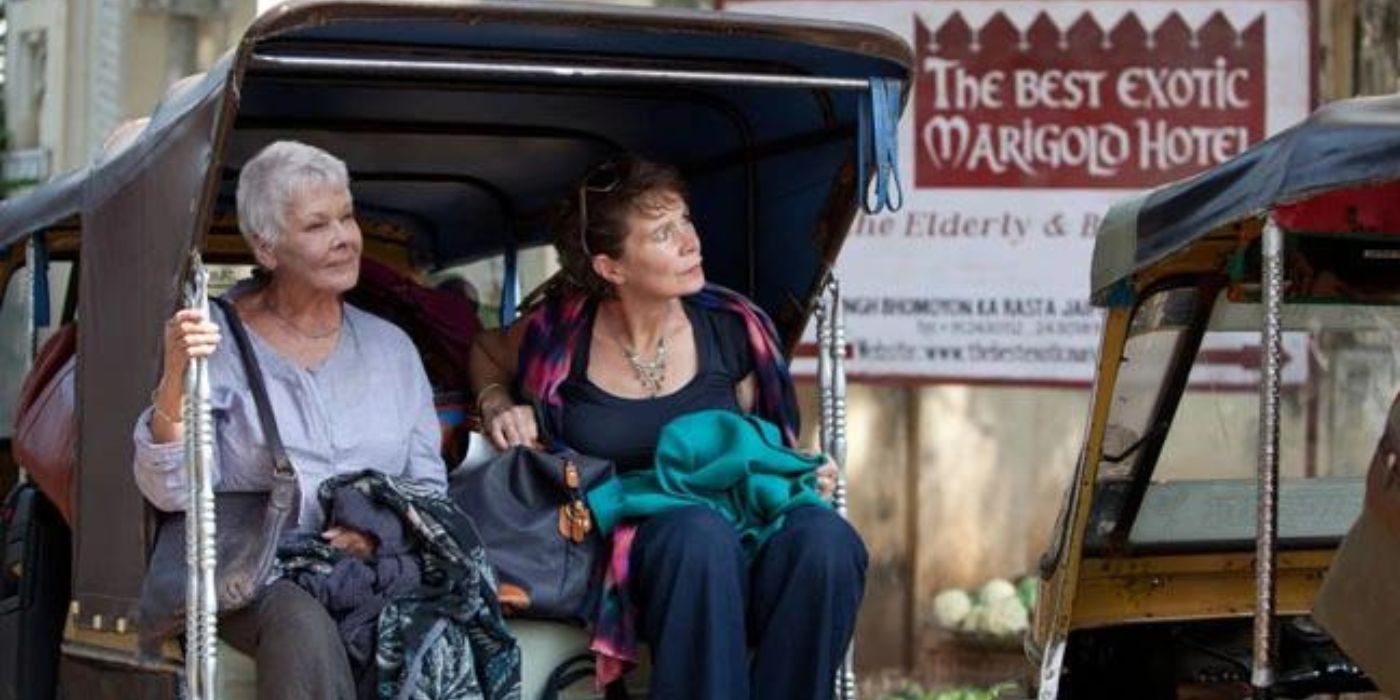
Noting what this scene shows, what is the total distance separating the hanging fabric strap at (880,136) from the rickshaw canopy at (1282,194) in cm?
53

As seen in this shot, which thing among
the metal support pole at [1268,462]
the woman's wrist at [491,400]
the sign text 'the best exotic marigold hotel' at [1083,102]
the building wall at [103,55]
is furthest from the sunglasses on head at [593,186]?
the building wall at [103,55]

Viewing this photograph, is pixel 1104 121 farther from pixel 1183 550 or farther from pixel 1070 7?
pixel 1183 550

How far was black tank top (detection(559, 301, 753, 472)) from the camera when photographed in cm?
602

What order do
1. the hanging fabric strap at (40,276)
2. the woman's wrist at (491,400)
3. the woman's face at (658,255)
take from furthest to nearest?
1. the hanging fabric strap at (40,276)
2. the woman's wrist at (491,400)
3. the woman's face at (658,255)

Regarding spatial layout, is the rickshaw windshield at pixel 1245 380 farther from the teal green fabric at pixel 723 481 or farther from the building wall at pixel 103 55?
the building wall at pixel 103 55

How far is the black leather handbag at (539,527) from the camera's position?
5.70 meters

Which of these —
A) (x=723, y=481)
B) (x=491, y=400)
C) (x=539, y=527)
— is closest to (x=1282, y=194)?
(x=723, y=481)

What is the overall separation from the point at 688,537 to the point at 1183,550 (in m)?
1.54

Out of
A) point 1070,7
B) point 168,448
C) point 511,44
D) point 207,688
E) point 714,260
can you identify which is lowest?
point 207,688

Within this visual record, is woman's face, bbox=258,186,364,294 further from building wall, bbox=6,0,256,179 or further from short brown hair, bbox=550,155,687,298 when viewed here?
building wall, bbox=6,0,256,179

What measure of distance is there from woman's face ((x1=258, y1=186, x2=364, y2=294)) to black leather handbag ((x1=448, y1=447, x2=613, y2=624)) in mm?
Result: 538

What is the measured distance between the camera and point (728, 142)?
6.81 metres

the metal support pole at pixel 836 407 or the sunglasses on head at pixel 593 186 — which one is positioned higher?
the sunglasses on head at pixel 593 186

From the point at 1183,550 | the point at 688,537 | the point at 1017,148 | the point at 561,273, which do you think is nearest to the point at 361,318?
the point at 561,273
